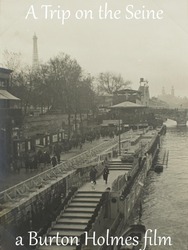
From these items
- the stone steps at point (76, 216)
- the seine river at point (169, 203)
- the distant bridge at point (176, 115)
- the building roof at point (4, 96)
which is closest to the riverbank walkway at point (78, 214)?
the stone steps at point (76, 216)

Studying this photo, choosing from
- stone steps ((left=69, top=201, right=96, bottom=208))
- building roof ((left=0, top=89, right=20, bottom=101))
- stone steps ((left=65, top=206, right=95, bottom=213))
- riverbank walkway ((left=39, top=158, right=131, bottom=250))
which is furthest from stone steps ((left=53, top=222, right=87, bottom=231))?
building roof ((left=0, top=89, right=20, bottom=101))

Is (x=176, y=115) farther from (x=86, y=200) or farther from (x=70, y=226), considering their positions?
(x=70, y=226)

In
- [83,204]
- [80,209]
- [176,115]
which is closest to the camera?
[80,209]

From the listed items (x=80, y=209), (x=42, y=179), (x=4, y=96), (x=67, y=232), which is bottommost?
(x=67, y=232)

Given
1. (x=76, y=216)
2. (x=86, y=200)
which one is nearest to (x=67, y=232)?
(x=76, y=216)

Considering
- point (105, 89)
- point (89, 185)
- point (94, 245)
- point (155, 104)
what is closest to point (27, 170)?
point (89, 185)

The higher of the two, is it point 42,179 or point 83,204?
point 42,179

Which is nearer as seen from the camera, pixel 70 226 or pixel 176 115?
pixel 70 226

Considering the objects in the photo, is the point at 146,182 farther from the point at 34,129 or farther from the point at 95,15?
the point at 95,15
